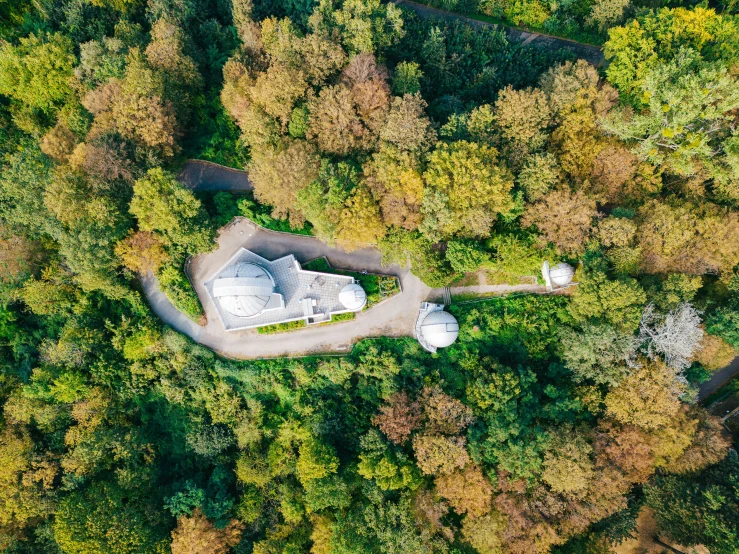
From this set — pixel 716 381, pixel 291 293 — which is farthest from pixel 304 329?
pixel 716 381

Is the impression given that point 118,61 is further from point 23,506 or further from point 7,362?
point 23,506

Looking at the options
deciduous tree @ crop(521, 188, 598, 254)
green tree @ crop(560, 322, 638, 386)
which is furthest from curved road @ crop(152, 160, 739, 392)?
green tree @ crop(560, 322, 638, 386)

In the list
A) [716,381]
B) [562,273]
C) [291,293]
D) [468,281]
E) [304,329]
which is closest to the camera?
[562,273]

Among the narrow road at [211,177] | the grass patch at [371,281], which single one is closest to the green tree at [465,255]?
the grass patch at [371,281]

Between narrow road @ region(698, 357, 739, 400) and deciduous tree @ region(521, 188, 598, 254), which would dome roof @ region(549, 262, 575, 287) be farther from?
narrow road @ region(698, 357, 739, 400)

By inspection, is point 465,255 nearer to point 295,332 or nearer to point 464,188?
point 464,188

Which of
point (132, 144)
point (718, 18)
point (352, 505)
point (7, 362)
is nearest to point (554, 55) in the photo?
point (718, 18)
